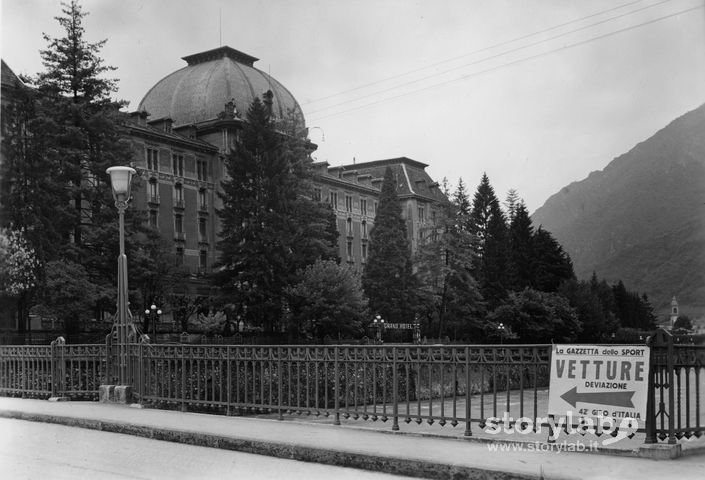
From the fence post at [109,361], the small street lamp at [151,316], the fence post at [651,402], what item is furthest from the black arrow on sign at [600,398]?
the small street lamp at [151,316]

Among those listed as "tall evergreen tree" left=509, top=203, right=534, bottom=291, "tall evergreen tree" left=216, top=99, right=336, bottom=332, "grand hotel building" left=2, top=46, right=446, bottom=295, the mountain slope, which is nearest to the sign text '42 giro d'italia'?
the mountain slope

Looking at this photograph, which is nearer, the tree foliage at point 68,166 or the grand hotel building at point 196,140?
the tree foliage at point 68,166

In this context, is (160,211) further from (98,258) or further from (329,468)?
(329,468)

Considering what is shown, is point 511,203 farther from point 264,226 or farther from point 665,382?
point 665,382

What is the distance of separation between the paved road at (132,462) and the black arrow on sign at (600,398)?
237 centimetres

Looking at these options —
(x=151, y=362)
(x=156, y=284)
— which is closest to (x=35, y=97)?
(x=156, y=284)

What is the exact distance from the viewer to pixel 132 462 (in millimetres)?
9297

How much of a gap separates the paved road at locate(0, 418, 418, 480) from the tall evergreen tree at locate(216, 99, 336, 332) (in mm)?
38576

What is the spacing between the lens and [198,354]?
47.2ft

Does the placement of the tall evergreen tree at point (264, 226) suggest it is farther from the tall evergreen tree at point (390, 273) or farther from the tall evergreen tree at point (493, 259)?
the tall evergreen tree at point (493, 259)

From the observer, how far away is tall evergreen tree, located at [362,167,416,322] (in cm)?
6562

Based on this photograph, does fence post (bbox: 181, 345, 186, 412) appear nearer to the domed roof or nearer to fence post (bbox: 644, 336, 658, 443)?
fence post (bbox: 644, 336, 658, 443)

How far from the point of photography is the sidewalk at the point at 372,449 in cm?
766

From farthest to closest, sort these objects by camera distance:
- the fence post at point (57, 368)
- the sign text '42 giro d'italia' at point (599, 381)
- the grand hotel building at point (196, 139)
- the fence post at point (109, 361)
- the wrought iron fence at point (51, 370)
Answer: the grand hotel building at point (196, 139), the fence post at point (57, 368), the wrought iron fence at point (51, 370), the fence post at point (109, 361), the sign text '42 giro d'italia' at point (599, 381)
